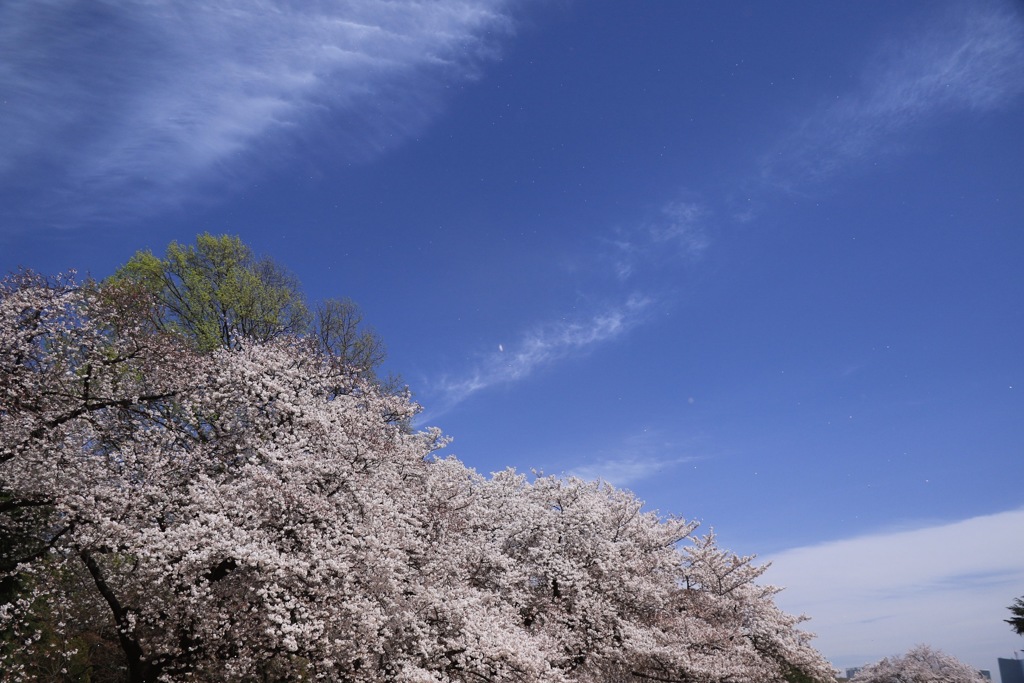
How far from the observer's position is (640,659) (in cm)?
2528

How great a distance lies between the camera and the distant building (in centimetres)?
4331

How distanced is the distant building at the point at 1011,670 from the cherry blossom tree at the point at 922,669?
2.71 m

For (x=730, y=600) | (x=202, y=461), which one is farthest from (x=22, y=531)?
(x=730, y=600)

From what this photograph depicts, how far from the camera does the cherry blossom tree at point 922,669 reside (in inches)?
1645

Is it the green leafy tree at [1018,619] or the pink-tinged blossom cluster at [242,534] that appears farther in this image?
the green leafy tree at [1018,619]

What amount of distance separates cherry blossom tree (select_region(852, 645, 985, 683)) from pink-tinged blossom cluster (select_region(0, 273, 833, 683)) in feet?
83.4

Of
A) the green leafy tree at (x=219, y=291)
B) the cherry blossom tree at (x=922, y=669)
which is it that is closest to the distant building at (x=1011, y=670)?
the cherry blossom tree at (x=922, y=669)

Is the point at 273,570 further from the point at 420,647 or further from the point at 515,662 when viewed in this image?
the point at 515,662

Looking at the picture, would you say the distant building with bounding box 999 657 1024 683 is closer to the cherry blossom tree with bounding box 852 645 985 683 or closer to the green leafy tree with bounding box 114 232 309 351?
the cherry blossom tree with bounding box 852 645 985 683

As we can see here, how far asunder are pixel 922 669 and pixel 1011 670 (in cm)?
692

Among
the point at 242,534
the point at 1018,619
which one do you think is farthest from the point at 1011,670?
the point at 242,534

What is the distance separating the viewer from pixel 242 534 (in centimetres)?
1529

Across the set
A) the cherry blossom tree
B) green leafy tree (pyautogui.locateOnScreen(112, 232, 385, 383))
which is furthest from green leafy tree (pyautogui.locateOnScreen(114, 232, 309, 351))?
the cherry blossom tree

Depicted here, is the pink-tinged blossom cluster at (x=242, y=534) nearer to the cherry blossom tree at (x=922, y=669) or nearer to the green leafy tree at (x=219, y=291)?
the green leafy tree at (x=219, y=291)
